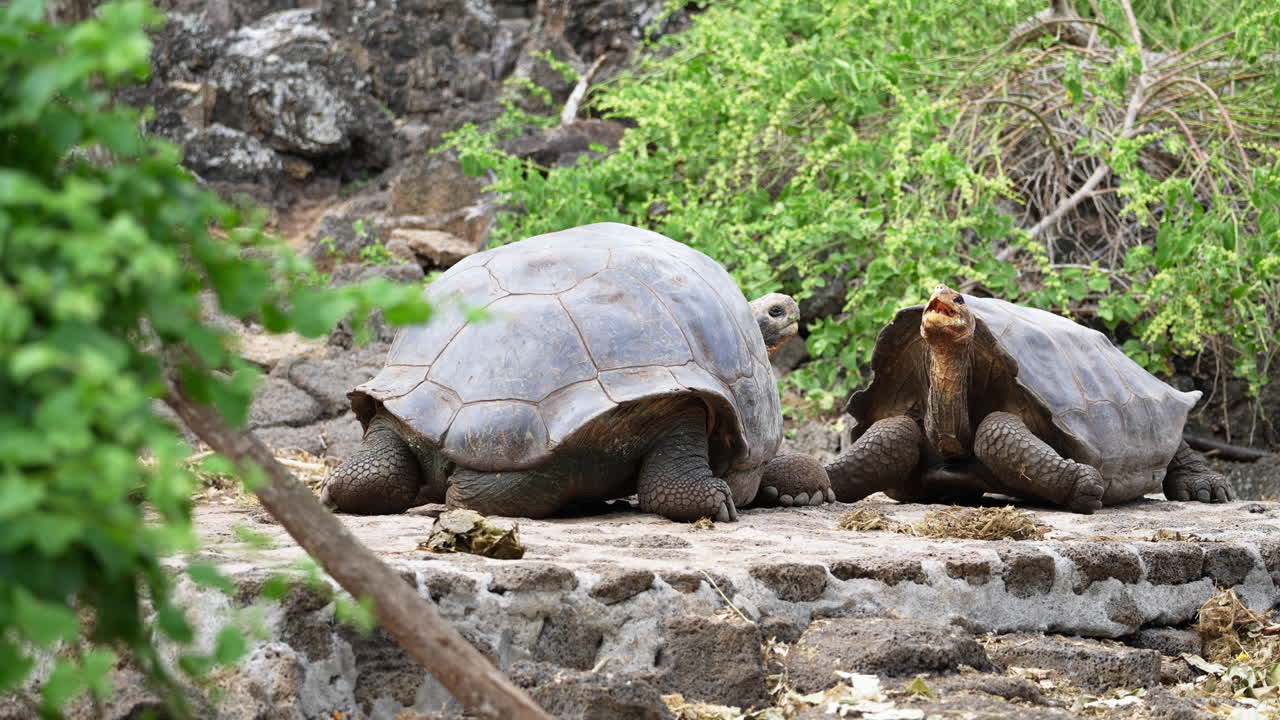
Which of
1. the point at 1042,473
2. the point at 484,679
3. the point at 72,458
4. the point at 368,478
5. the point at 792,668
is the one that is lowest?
the point at 1042,473

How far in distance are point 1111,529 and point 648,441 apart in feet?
4.82

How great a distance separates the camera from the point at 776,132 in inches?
302

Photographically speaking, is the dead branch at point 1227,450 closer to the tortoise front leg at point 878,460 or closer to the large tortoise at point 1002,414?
the large tortoise at point 1002,414

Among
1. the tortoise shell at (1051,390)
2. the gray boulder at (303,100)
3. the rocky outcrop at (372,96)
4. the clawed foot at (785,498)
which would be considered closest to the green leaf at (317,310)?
the clawed foot at (785,498)

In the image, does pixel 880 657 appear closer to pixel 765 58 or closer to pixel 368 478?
pixel 368 478

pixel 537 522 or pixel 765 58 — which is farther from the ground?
pixel 765 58

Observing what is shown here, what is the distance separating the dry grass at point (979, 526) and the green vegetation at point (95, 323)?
104 inches

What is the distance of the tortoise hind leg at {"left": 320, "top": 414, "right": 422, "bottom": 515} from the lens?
11.7 feet

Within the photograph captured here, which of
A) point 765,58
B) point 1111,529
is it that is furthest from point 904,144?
point 1111,529

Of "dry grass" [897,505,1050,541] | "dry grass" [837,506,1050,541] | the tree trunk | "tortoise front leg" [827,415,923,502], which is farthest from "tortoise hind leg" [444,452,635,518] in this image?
the tree trunk

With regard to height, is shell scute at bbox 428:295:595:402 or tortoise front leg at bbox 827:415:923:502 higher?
shell scute at bbox 428:295:595:402

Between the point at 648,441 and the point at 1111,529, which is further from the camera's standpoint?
the point at 1111,529

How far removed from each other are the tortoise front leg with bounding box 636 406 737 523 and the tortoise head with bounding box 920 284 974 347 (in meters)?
1.14

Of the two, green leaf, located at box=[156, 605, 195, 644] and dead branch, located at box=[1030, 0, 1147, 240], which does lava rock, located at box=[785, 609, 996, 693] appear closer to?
green leaf, located at box=[156, 605, 195, 644]
